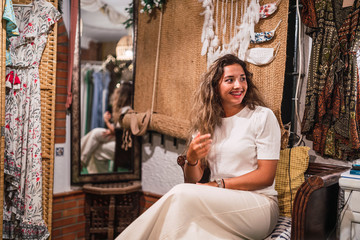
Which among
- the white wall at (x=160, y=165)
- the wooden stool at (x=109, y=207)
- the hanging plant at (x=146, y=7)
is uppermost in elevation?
the hanging plant at (x=146, y=7)

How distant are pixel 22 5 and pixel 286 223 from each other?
98.4 inches

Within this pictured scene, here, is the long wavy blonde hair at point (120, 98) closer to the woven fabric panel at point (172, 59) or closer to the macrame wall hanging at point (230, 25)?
the woven fabric panel at point (172, 59)

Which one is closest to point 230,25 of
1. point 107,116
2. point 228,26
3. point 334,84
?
point 228,26

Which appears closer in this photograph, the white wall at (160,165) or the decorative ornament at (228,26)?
the decorative ornament at (228,26)

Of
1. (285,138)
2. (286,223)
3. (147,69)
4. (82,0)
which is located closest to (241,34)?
(285,138)

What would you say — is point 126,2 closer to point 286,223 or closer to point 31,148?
point 31,148

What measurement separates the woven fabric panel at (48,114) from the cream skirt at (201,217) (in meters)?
1.24

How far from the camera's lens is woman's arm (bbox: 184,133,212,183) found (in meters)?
1.90

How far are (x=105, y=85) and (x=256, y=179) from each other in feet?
6.02

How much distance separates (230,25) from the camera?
8.13ft

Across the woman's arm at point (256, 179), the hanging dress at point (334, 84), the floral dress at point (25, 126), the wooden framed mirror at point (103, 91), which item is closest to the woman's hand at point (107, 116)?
the wooden framed mirror at point (103, 91)

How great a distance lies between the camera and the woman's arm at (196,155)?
1900 millimetres

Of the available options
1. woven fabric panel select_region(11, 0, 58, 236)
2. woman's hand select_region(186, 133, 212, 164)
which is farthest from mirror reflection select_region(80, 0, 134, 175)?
woman's hand select_region(186, 133, 212, 164)

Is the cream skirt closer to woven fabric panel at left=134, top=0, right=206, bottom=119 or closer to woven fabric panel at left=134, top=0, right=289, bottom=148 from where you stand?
woven fabric panel at left=134, top=0, right=289, bottom=148
